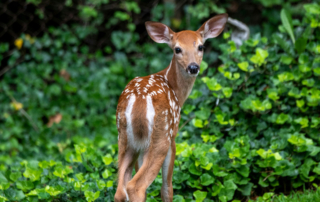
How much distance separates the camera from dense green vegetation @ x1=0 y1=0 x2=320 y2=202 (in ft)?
10.9

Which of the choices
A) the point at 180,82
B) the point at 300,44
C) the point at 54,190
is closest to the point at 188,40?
the point at 180,82

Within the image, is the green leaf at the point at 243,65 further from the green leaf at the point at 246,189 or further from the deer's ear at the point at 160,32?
the green leaf at the point at 246,189

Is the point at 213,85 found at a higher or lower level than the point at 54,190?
higher

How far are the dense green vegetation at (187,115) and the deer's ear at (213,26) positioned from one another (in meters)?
0.73

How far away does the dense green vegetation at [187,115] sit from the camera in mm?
3324

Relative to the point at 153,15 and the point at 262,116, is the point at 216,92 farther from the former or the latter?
the point at 153,15

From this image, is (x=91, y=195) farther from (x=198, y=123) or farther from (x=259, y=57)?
(x=259, y=57)

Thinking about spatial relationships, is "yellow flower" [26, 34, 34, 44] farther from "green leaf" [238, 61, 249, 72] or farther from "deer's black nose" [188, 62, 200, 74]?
"deer's black nose" [188, 62, 200, 74]

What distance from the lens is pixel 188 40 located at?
307 cm

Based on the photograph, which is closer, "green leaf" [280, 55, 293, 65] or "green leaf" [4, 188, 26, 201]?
"green leaf" [4, 188, 26, 201]

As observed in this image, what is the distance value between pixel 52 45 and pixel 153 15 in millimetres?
1904

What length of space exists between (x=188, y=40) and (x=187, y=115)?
55.9 inches

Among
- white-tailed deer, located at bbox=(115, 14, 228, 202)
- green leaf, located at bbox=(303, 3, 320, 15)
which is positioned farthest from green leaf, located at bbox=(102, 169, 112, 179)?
green leaf, located at bbox=(303, 3, 320, 15)

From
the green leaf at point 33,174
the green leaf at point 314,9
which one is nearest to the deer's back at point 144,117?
the green leaf at point 33,174
